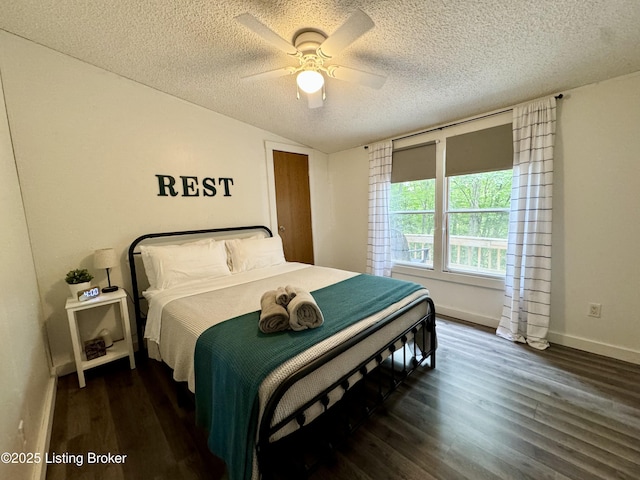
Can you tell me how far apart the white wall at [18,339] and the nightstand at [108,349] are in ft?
0.57

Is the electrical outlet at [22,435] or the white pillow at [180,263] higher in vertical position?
the white pillow at [180,263]

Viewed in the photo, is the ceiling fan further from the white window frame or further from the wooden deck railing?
the wooden deck railing

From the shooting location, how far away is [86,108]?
2.17 meters

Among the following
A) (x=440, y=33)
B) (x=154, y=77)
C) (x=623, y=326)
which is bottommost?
(x=623, y=326)

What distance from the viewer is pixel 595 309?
2.16 metres

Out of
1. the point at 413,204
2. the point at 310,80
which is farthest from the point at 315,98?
the point at 413,204

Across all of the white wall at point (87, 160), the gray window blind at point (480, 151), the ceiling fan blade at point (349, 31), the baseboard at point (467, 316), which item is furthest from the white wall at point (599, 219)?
the white wall at point (87, 160)

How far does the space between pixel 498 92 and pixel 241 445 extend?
3.08 m

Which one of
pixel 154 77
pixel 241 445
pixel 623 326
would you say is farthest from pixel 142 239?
pixel 623 326

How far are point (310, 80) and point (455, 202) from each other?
2174mm

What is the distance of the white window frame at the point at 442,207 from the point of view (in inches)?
105

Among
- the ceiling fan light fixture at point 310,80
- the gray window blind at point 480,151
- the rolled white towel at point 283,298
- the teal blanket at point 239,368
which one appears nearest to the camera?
the teal blanket at point 239,368

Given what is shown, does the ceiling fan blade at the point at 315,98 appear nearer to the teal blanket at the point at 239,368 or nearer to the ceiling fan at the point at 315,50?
the ceiling fan at the point at 315,50

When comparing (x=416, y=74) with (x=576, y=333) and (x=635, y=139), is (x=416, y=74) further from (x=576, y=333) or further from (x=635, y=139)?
(x=576, y=333)
